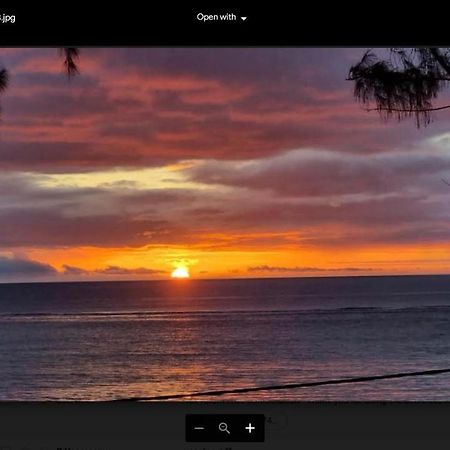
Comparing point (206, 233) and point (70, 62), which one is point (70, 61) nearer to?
point (70, 62)

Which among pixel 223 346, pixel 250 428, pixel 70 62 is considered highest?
pixel 70 62

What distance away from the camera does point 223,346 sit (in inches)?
1094

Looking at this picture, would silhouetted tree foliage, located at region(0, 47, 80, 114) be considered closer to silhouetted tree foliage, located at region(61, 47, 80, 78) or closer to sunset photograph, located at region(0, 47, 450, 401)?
silhouetted tree foliage, located at region(61, 47, 80, 78)

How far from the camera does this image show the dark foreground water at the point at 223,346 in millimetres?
21812

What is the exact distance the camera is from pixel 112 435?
5.76ft

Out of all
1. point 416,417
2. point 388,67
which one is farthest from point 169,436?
point 388,67

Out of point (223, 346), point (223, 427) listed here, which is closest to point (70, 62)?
point (223, 427)

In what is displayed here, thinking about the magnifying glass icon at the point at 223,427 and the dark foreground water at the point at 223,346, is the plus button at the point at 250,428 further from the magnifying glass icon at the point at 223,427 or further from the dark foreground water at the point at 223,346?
the dark foreground water at the point at 223,346

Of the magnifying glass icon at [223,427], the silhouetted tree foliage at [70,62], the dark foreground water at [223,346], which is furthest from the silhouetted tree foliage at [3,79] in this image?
the dark foreground water at [223,346]

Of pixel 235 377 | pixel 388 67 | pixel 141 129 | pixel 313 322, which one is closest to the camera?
pixel 388 67

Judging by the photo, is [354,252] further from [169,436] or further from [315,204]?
[169,436]

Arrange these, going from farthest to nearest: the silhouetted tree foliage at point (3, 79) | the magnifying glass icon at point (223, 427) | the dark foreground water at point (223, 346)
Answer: the dark foreground water at point (223, 346) < the silhouetted tree foliage at point (3, 79) < the magnifying glass icon at point (223, 427)
